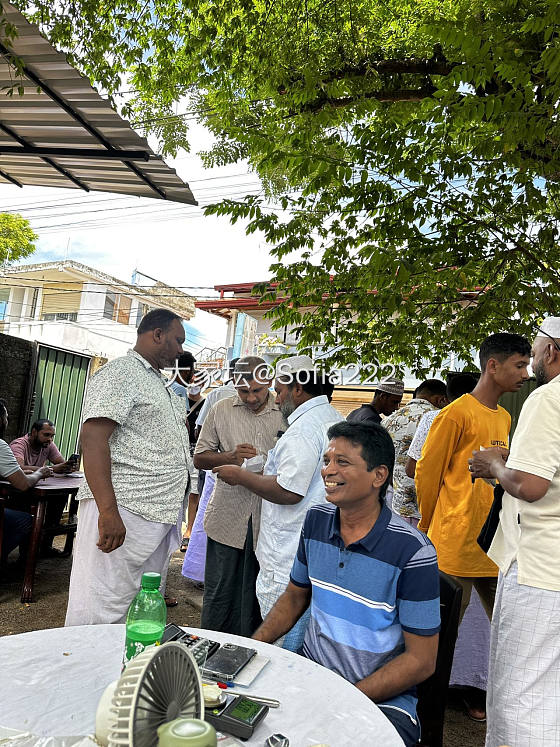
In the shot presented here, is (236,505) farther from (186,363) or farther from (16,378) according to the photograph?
(16,378)

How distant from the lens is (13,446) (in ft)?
21.0

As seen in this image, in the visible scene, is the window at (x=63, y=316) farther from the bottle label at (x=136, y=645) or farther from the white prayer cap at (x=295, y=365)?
the bottle label at (x=136, y=645)

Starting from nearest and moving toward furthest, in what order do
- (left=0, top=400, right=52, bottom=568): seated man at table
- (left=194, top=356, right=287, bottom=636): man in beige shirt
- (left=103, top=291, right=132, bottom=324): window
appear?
(left=194, top=356, right=287, bottom=636): man in beige shirt → (left=0, top=400, right=52, bottom=568): seated man at table → (left=103, top=291, right=132, bottom=324): window

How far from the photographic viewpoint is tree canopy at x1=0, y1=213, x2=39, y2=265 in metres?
14.3

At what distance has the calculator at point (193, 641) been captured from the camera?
1651mm

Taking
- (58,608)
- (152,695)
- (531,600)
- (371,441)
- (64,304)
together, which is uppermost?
(64,304)

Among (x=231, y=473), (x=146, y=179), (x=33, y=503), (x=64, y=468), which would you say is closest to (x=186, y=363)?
(x=64, y=468)

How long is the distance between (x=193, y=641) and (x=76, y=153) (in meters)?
4.48

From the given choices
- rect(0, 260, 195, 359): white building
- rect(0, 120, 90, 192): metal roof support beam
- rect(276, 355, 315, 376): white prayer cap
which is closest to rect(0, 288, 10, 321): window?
rect(0, 260, 195, 359): white building

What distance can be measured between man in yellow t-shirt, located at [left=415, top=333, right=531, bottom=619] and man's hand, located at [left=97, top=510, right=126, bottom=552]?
5.79ft

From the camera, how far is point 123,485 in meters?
2.87

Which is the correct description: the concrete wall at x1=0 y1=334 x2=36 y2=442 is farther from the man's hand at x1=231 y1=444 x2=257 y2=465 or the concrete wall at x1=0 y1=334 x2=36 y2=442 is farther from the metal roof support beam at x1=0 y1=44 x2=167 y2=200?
the man's hand at x1=231 y1=444 x2=257 y2=465

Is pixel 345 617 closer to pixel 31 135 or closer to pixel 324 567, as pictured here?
pixel 324 567

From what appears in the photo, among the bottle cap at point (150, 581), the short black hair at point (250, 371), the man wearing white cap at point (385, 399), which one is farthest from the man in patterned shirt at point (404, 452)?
the bottle cap at point (150, 581)
